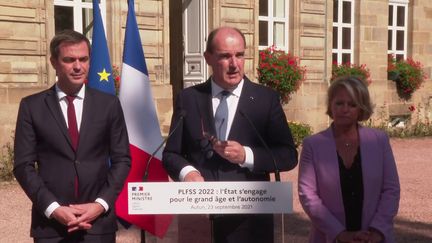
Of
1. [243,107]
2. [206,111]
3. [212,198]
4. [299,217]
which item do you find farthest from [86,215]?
[299,217]

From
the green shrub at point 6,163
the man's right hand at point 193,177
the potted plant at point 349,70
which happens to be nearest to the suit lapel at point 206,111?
the man's right hand at point 193,177

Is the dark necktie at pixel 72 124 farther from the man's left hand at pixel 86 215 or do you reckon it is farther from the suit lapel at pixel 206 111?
the suit lapel at pixel 206 111

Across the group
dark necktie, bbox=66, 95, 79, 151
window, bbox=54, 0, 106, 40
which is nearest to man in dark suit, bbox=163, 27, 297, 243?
dark necktie, bbox=66, 95, 79, 151

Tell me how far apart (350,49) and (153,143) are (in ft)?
37.0

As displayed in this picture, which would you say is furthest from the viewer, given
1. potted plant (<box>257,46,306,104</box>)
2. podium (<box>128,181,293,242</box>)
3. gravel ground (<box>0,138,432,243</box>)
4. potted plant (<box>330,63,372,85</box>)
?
potted plant (<box>330,63,372,85</box>)

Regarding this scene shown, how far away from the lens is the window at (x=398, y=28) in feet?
53.4

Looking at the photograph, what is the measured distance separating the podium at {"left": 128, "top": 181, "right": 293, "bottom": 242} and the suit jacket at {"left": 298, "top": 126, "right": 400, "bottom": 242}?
0.50 meters

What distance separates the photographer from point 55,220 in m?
3.15

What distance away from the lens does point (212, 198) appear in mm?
2875

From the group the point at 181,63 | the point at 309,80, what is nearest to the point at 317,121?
the point at 309,80

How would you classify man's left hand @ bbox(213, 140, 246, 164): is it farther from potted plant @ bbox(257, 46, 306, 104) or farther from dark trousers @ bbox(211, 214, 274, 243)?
potted plant @ bbox(257, 46, 306, 104)

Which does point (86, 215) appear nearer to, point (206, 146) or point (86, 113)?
point (86, 113)

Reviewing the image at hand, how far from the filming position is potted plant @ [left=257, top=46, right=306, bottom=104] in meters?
12.9

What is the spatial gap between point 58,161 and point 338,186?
4.41ft
